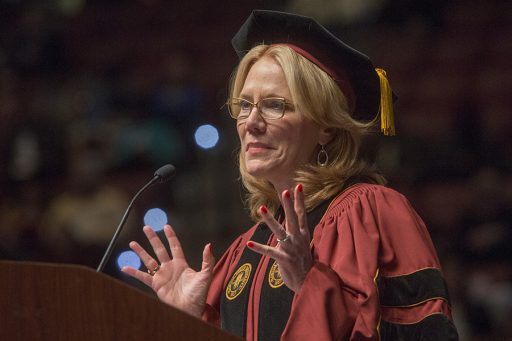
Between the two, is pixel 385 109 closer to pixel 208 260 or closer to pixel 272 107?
pixel 272 107

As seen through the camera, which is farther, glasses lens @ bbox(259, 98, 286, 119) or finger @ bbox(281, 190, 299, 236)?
glasses lens @ bbox(259, 98, 286, 119)

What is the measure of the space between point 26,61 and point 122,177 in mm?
1225

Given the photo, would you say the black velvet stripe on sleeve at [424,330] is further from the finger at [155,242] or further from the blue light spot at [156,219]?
the blue light spot at [156,219]

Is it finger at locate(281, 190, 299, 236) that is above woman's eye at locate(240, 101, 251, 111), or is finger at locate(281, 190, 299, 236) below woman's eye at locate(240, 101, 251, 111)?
below

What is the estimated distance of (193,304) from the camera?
9.47 ft

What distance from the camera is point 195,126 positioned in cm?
608

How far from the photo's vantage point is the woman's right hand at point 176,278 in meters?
2.85

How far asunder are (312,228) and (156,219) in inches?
108

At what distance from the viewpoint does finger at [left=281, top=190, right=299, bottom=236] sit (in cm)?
234

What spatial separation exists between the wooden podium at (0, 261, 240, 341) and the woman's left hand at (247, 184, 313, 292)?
0.42m

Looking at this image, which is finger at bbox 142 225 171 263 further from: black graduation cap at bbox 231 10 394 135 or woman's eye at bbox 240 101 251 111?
black graduation cap at bbox 231 10 394 135

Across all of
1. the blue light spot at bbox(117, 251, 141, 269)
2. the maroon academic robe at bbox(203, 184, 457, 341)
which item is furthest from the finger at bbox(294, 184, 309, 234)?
the blue light spot at bbox(117, 251, 141, 269)

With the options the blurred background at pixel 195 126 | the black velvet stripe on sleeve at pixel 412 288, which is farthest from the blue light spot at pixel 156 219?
the black velvet stripe on sleeve at pixel 412 288

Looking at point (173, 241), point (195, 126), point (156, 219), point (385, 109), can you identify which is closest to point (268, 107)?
point (385, 109)
